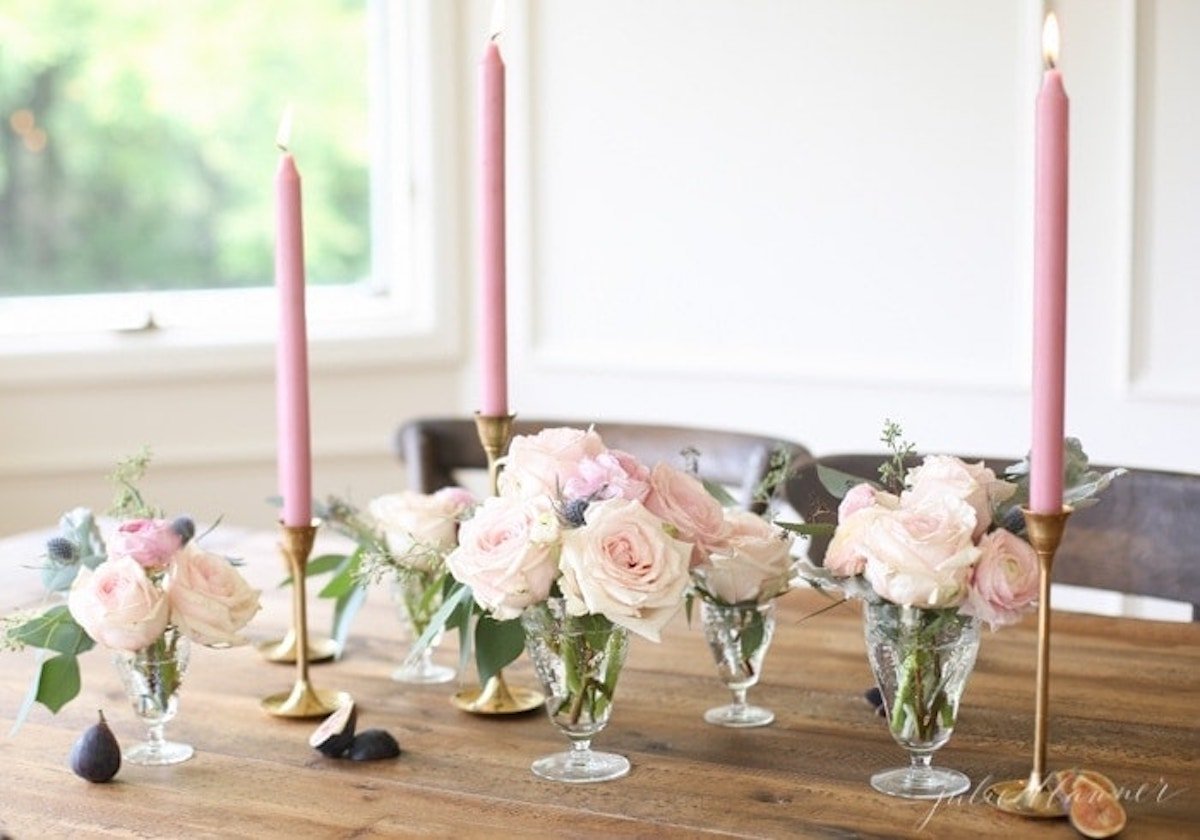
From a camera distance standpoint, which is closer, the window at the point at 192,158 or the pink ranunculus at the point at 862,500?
the pink ranunculus at the point at 862,500

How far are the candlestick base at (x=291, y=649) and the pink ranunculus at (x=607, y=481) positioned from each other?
0.48 m

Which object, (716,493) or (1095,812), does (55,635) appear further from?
(1095,812)

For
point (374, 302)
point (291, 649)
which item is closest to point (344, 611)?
point (291, 649)

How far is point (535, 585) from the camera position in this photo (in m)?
1.29

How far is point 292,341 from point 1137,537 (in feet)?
3.22

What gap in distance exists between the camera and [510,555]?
4.21ft

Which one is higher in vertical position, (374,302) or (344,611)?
(374,302)

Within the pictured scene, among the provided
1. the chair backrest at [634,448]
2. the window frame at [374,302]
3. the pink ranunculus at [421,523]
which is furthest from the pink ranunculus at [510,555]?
the window frame at [374,302]

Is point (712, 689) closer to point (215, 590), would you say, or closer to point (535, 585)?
point (535, 585)

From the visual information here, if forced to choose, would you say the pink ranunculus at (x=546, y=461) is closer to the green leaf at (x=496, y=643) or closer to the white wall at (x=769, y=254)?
the green leaf at (x=496, y=643)

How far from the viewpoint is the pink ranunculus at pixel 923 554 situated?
4.03 feet

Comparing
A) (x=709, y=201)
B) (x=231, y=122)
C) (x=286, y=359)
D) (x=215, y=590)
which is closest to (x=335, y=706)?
(x=215, y=590)

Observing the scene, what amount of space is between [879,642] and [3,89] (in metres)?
2.63

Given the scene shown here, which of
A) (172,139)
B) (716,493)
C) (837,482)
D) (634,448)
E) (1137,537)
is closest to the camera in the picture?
(837,482)
